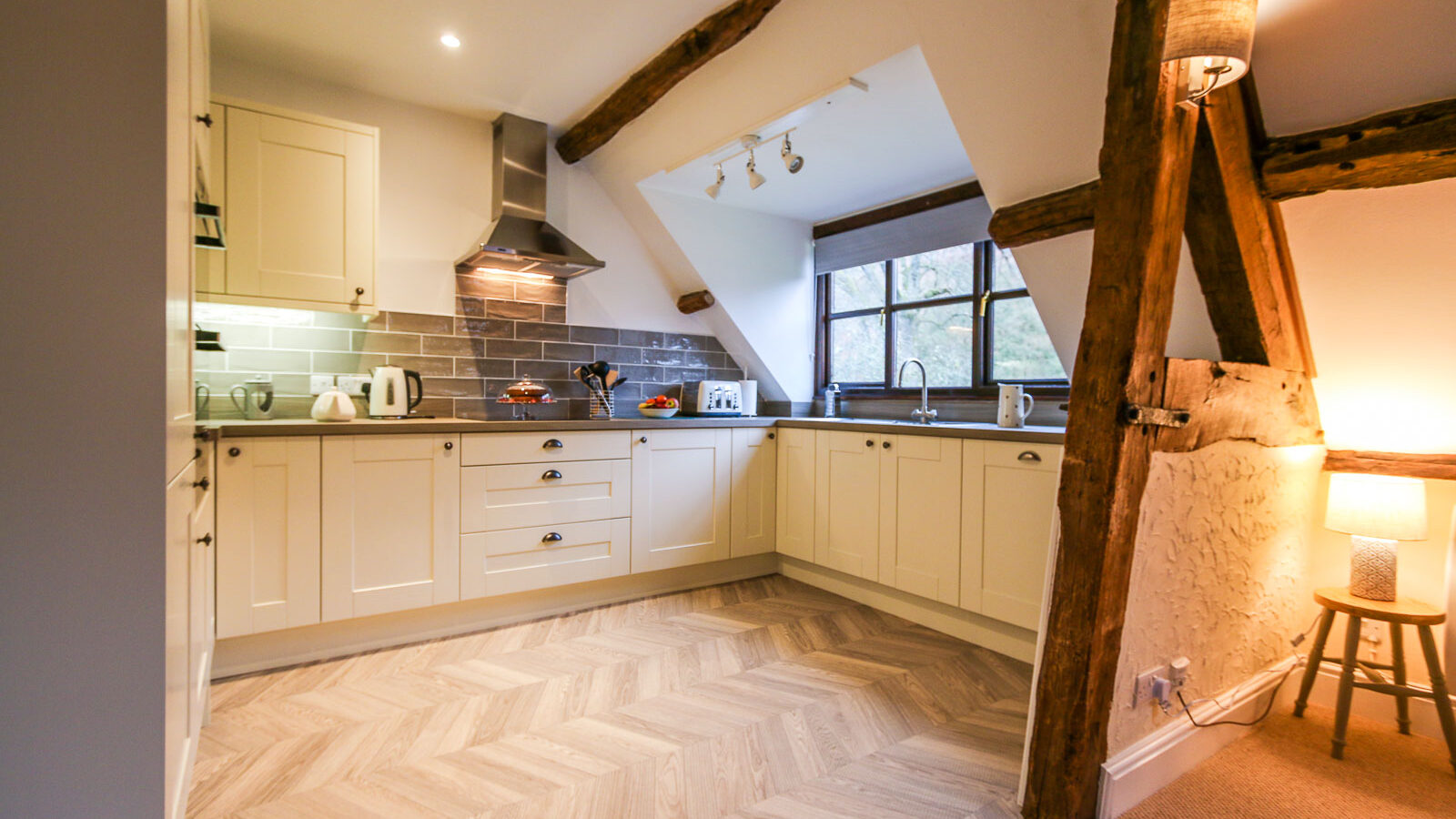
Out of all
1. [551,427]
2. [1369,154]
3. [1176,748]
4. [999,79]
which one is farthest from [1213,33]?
[551,427]

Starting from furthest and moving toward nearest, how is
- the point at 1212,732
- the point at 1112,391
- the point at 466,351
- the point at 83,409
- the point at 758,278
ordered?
the point at 758,278 < the point at 466,351 < the point at 1212,732 < the point at 1112,391 < the point at 83,409

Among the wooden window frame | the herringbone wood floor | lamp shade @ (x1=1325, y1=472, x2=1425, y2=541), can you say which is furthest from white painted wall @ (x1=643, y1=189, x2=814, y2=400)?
lamp shade @ (x1=1325, y1=472, x2=1425, y2=541)

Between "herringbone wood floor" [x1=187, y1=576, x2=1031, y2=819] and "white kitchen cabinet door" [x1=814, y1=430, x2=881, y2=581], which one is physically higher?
"white kitchen cabinet door" [x1=814, y1=430, x2=881, y2=581]

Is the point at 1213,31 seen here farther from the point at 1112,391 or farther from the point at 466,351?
the point at 466,351

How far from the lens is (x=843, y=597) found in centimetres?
349

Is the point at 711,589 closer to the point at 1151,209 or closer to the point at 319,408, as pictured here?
the point at 319,408

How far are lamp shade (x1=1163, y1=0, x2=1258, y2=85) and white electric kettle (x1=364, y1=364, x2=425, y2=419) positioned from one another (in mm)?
3035

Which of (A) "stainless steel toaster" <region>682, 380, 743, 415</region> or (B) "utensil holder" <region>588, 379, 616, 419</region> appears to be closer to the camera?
(B) "utensil holder" <region>588, 379, 616, 419</region>

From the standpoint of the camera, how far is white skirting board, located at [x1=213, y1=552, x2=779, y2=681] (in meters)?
2.51

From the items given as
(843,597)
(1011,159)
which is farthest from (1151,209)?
(843,597)

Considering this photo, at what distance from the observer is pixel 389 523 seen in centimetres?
269

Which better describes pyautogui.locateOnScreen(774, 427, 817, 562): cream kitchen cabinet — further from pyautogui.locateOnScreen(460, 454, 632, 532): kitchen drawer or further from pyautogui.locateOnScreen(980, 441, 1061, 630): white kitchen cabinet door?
pyautogui.locateOnScreen(980, 441, 1061, 630): white kitchen cabinet door

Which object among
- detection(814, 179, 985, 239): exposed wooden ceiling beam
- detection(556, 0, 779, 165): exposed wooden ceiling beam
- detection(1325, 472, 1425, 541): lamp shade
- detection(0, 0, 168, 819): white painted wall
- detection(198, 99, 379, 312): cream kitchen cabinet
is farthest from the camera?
detection(814, 179, 985, 239): exposed wooden ceiling beam

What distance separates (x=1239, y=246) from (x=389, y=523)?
10.0 ft
